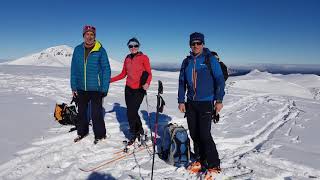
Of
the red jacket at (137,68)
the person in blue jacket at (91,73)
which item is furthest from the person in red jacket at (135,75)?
the person in blue jacket at (91,73)

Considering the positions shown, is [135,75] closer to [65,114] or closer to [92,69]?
[92,69]

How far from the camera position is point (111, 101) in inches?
589

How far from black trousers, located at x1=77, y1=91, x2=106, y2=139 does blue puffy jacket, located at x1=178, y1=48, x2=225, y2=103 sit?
2454 mm

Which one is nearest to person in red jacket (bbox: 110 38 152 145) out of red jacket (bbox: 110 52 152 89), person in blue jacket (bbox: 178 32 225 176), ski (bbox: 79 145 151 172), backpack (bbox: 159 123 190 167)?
red jacket (bbox: 110 52 152 89)

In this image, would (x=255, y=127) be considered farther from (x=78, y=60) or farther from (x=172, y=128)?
(x=78, y=60)

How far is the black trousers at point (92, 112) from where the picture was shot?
7.16 m

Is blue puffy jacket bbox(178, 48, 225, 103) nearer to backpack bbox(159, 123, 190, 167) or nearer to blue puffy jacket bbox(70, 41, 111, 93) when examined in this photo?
backpack bbox(159, 123, 190, 167)

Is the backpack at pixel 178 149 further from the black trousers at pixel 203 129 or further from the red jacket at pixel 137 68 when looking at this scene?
the red jacket at pixel 137 68

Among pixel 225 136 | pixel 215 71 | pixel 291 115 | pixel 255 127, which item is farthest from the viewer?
pixel 291 115

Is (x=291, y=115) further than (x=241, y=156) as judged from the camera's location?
Yes

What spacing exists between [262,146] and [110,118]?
491 centimetres

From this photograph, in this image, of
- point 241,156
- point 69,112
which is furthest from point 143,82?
point 69,112

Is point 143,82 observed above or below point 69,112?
above

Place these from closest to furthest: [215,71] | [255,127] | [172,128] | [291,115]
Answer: [215,71], [172,128], [255,127], [291,115]
